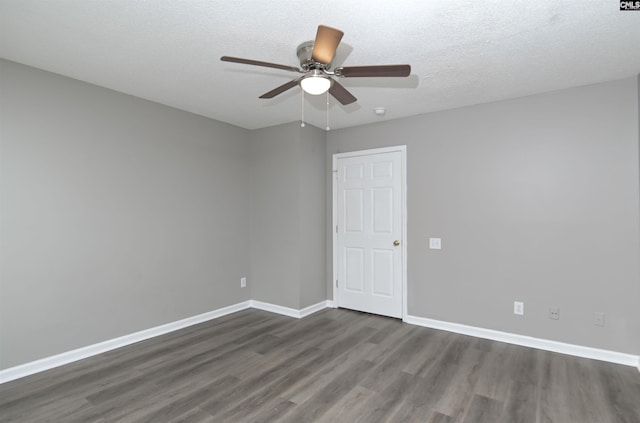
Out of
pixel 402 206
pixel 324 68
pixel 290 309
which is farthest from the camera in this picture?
pixel 290 309

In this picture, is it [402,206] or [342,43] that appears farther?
[402,206]

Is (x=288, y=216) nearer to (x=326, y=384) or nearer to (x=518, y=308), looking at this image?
(x=326, y=384)

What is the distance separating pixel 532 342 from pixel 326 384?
2.19m

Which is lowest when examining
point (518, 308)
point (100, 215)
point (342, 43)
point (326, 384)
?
point (326, 384)

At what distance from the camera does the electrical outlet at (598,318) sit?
10.2 feet

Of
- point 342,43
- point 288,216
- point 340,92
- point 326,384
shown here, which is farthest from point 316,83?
point 288,216

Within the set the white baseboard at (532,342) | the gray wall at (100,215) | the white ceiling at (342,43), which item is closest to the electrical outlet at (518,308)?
the white baseboard at (532,342)

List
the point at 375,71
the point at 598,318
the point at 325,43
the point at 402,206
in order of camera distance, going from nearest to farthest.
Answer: the point at 325,43 → the point at 375,71 → the point at 598,318 → the point at 402,206

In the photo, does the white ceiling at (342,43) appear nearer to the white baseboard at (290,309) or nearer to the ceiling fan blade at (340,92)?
the ceiling fan blade at (340,92)

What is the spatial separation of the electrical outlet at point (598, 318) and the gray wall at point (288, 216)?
9.93 ft

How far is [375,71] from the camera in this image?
2035 millimetres

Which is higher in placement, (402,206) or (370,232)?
(402,206)

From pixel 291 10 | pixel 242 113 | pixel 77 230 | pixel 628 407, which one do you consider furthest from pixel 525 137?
pixel 77 230

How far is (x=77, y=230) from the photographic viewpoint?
3107 mm
